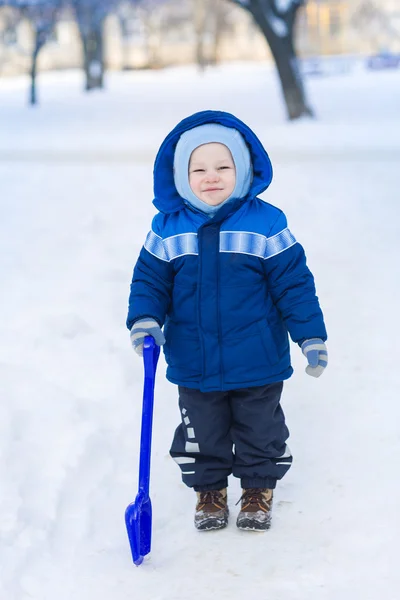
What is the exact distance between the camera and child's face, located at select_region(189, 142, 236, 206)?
128 inches

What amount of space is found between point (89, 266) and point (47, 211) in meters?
2.30

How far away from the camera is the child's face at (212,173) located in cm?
324

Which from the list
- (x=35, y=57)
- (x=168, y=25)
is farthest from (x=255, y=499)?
(x=168, y=25)

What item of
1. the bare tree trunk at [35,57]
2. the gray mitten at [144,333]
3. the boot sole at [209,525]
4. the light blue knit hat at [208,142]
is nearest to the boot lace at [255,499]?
the boot sole at [209,525]

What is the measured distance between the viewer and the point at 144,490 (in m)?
3.20

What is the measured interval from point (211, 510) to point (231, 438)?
0.26m

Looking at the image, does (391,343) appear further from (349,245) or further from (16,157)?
(16,157)

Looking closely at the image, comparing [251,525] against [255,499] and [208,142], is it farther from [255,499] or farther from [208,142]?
[208,142]

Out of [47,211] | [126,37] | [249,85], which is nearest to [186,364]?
[47,211]

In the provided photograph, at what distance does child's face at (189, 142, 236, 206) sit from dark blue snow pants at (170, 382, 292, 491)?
0.68 m

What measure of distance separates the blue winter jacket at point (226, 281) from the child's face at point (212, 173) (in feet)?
0.18

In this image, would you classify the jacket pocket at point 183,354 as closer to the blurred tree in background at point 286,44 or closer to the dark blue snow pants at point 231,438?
the dark blue snow pants at point 231,438

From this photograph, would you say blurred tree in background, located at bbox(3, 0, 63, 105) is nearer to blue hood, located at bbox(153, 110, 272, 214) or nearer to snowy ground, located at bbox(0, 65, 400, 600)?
snowy ground, located at bbox(0, 65, 400, 600)

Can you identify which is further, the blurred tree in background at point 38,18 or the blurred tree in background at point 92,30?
the blurred tree in background at point 92,30
